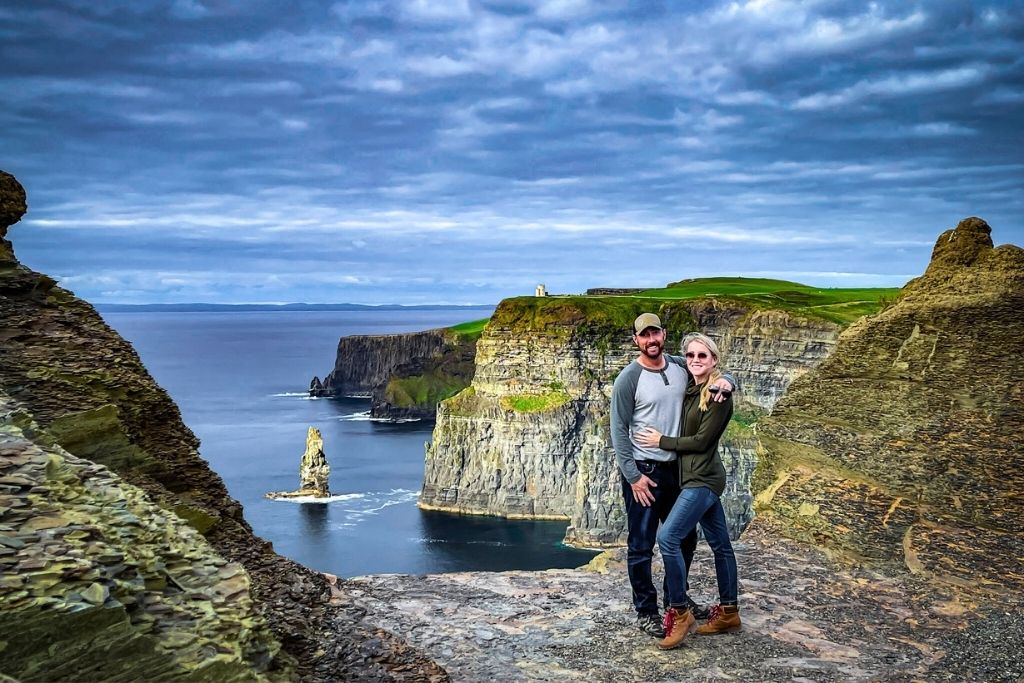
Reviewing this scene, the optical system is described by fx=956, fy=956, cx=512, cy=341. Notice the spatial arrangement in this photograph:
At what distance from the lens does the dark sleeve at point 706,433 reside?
10281 mm

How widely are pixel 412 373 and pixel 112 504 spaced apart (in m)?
184

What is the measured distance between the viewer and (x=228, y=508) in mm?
10703

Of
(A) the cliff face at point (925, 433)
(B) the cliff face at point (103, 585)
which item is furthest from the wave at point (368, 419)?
(B) the cliff face at point (103, 585)

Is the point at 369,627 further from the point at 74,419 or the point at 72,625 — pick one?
the point at 72,625

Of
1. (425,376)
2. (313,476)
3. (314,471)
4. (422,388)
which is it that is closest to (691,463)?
(314,471)

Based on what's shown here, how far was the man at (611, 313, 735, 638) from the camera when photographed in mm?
10633

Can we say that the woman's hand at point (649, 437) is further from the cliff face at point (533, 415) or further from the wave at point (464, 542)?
the cliff face at point (533, 415)

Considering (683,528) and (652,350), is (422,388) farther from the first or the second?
(652,350)

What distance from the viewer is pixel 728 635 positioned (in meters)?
11.2

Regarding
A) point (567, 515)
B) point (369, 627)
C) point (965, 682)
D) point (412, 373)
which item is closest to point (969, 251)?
→ point (965, 682)

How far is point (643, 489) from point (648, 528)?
58cm

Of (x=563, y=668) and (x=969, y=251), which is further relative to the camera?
(x=969, y=251)

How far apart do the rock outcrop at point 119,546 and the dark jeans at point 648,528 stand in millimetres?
2808

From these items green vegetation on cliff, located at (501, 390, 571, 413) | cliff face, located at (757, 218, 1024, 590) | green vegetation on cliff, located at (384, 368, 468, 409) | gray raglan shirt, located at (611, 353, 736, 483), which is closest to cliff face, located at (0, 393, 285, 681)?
gray raglan shirt, located at (611, 353, 736, 483)
